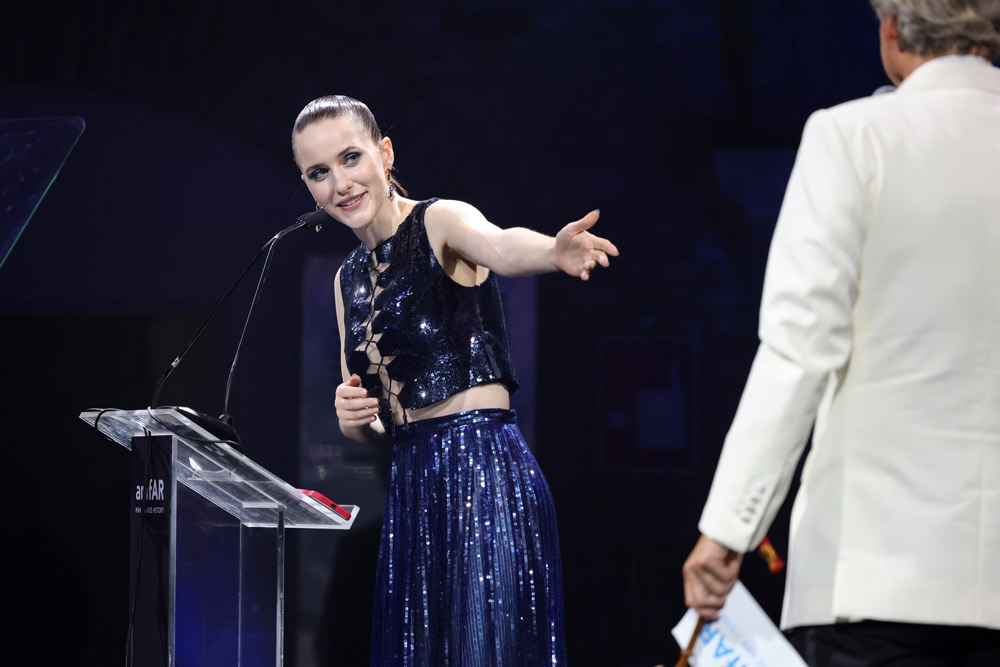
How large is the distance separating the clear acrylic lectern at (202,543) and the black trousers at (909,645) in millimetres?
1332

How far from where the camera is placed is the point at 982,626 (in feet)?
3.74

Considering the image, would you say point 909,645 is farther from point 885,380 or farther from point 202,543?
point 202,543

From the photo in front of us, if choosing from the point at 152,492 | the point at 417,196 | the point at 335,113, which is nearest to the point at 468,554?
the point at 152,492

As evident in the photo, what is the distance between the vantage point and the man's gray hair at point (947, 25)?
1.22 metres

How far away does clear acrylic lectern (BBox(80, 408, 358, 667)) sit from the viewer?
214cm

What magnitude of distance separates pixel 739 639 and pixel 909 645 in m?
0.19

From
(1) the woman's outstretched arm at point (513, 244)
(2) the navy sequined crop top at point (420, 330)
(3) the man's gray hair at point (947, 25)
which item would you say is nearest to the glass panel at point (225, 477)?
(2) the navy sequined crop top at point (420, 330)

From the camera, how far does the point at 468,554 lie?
2.19 metres

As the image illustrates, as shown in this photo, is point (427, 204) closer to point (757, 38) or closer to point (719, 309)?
point (719, 309)

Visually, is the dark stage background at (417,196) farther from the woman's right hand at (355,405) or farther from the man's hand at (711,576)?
the man's hand at (711,576)

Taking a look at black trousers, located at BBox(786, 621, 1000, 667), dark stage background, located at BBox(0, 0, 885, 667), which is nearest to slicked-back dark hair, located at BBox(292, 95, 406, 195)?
dark stage background, located at BBox(0, 0, 885, 667)

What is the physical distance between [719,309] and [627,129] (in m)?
0.73

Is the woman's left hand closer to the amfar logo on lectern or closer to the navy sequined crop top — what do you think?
the navy sequined crop top

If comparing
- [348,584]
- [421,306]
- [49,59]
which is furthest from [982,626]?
[49,59]
